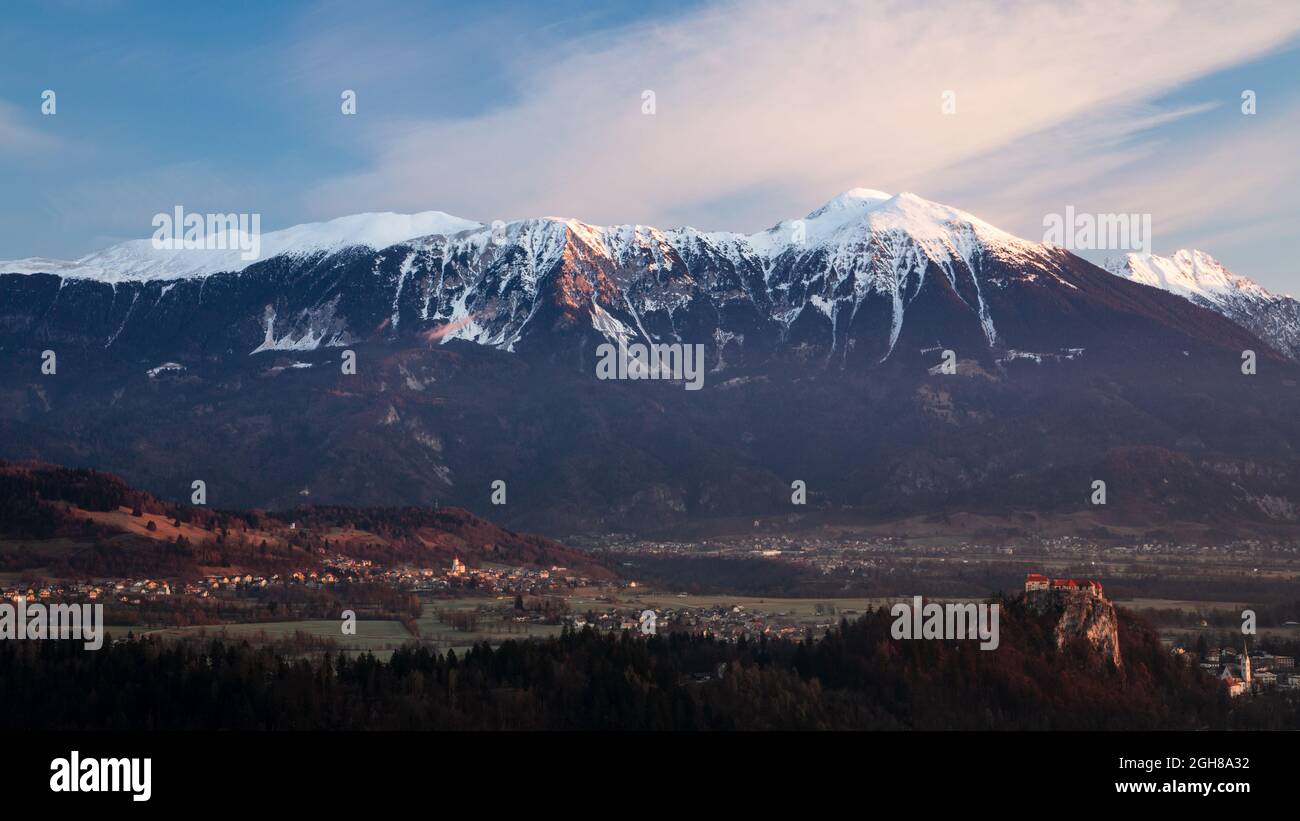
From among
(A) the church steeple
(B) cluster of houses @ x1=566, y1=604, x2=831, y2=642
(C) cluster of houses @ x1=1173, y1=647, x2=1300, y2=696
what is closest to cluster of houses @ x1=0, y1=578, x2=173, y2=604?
(B) cluster of houses @ x1=566, y1=604, x2=831, y2=642

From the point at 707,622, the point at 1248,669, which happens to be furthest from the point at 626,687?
the point at 1248,669

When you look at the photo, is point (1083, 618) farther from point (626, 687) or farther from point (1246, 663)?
point (626, 687)

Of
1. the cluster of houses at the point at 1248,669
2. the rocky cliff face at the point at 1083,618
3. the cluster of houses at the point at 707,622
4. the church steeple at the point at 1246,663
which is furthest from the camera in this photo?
the cluster of houses at the point at 707,622

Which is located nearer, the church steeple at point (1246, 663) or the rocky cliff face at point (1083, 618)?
the rocky cliff face at point (1083, 618)

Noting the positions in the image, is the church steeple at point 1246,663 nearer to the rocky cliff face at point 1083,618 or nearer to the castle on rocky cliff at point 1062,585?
the rocky cliff face at point 1083,618

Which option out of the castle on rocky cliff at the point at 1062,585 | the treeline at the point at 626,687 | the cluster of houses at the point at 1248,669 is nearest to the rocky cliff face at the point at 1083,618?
the castle on rocky cliff at the point at 1062,585

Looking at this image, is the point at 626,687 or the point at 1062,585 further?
the point at 1062,585
